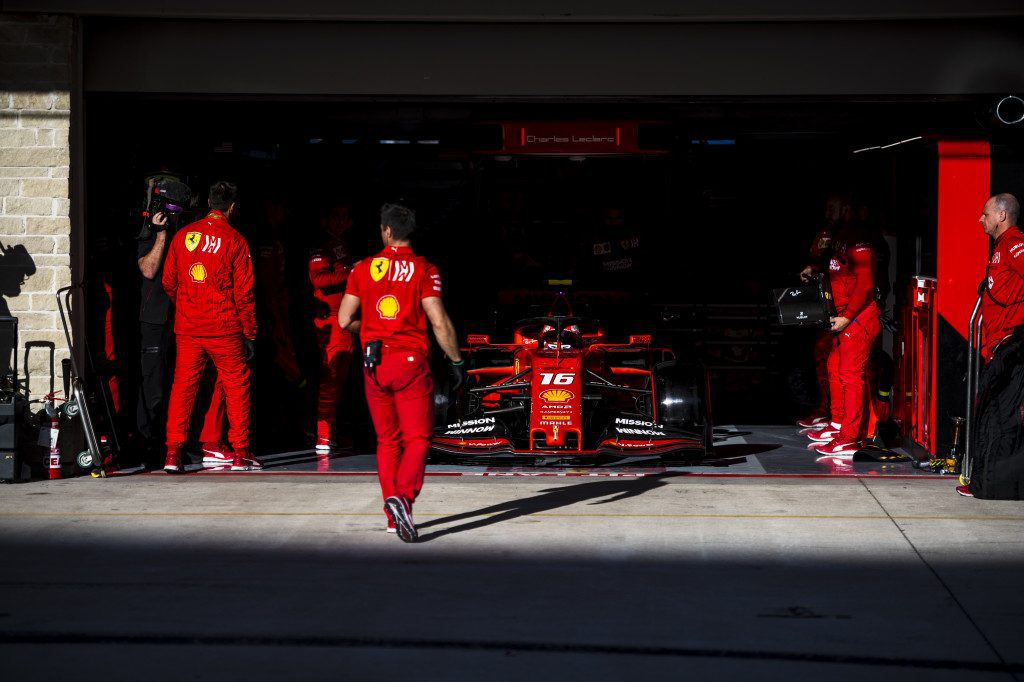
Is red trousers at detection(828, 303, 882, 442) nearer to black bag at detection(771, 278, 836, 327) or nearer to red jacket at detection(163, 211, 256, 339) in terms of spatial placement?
black bag at detection(771, 278, 836, 327)

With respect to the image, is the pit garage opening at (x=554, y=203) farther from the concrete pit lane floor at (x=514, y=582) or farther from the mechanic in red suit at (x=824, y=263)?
the concrete pit lane floor at (x=514, y=582)

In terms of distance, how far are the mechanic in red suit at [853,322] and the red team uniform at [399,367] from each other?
4343mm

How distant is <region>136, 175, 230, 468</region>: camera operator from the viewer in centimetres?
1006

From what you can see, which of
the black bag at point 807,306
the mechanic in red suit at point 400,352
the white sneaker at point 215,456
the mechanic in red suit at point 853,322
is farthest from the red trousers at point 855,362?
the white sneaker at point 215,456

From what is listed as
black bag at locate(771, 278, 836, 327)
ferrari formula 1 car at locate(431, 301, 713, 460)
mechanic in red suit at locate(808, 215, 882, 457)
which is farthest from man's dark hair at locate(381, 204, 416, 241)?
mechanic in red suit at locate(808, 215, 882, 457)

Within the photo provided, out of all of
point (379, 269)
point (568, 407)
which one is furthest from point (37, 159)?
point (568, 407)

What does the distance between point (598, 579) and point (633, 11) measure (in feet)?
15.3

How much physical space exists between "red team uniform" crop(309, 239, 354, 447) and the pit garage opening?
0.48m

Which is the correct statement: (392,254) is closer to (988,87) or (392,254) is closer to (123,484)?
(123,484)

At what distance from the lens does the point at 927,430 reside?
Answer: 10.4 meters

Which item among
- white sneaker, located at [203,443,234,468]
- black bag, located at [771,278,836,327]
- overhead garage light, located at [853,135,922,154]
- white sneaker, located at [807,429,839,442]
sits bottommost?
white sneaker, located at [203,443,234,468]

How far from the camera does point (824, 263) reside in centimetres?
1195

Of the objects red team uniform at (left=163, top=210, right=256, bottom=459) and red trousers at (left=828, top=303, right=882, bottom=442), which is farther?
red trousers at (left=828, top=303, right=882, bottom=442)

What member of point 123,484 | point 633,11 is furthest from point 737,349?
point 123,484
